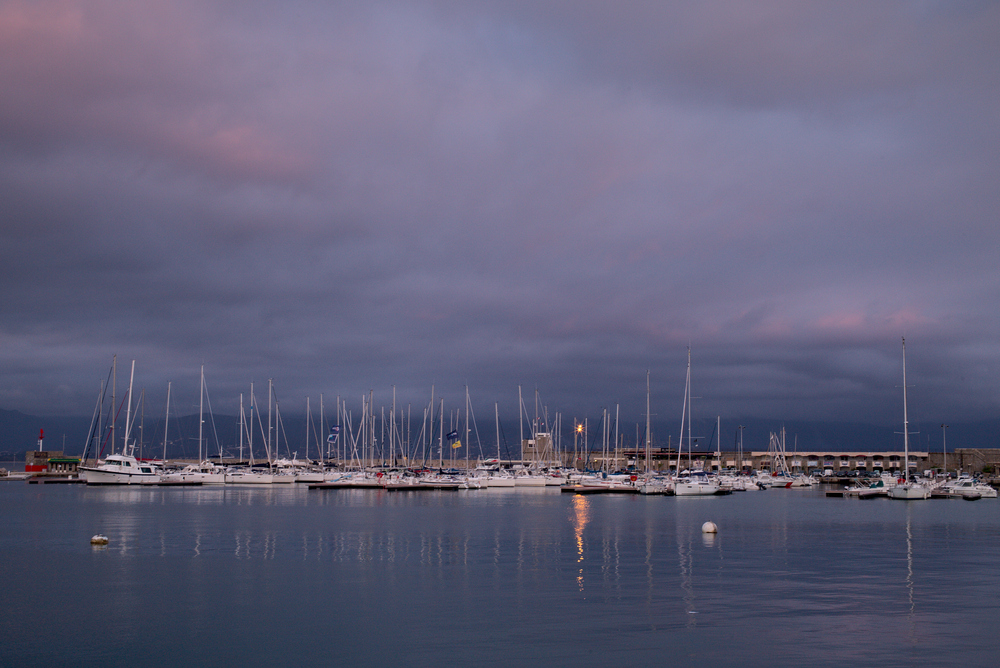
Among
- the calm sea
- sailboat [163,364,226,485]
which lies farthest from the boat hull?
sailboat [163,364,226,485]

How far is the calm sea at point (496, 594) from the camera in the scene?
24469mm

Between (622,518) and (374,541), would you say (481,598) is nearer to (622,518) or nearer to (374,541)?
(374,541)

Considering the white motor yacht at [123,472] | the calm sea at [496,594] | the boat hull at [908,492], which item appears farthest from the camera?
the white motor yacht at [123,472]

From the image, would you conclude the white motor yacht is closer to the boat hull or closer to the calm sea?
the calm sea

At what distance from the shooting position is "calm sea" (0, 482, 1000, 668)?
2447 cm

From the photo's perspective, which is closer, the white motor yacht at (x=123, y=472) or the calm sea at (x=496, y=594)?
the calm sea at (x=496, y=594)

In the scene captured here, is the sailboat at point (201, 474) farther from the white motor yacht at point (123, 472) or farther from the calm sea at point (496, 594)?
the calm sea at point (496, 594)

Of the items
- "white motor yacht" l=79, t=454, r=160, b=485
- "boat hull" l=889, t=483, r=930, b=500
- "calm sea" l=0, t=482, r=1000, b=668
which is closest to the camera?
"calm sea" l=0, t=482, r=1000, b=668

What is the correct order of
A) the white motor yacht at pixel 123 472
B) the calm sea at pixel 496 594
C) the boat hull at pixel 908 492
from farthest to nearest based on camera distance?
the white motor yacht at pixel 123 472, the boat hull at pixel 908 492, the calm sea at pixel 496 594

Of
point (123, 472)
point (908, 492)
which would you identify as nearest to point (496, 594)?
point (908, 492)

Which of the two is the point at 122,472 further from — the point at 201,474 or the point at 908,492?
the point at 908,492

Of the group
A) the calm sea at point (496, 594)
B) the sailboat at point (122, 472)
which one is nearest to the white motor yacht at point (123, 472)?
the sailboat at point (122, 472)

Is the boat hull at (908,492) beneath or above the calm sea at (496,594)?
beneath

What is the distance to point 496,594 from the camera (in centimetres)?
3316
